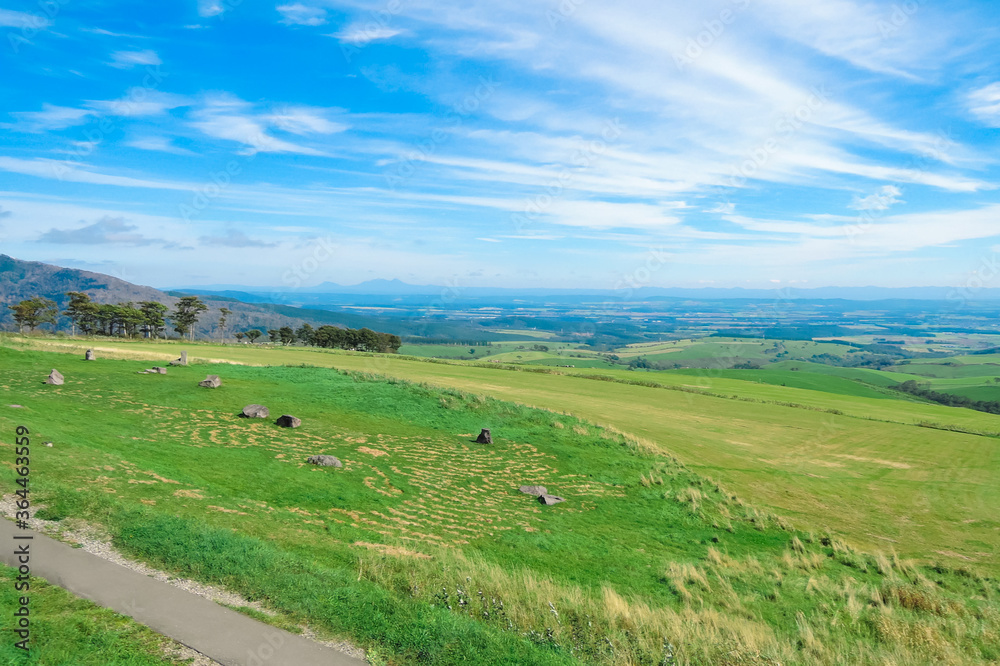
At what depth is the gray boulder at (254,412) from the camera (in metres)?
25.7

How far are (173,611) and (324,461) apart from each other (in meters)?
12.5

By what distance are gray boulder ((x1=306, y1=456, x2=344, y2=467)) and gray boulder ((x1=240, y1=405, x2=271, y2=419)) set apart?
680cm

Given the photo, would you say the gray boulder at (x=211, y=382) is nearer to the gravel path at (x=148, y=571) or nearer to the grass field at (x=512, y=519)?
the grass field at (x=512, y=519)

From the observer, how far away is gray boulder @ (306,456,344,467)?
20.9 m

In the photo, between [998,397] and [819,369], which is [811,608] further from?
[819,369]

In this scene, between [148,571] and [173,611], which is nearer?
[173,611]

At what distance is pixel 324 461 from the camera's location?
825 inches

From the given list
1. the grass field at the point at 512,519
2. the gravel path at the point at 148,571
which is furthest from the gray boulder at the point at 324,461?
the gravel path at the point at 148,571

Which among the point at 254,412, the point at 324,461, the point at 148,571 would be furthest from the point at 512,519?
the point at 254,412

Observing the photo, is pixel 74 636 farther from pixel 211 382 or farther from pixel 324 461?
pixel 211 382

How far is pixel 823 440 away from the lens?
42.6 m

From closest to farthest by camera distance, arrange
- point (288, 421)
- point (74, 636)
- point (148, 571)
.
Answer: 1. point (74, 636)
2. point (148, 571)
3. point (288, 421)

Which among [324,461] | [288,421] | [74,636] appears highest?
[74,636]

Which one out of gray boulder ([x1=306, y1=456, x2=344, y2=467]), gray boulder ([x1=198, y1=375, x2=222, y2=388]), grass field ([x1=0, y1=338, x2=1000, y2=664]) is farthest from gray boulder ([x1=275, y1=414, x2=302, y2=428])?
gray boulder ([x1=198, y1=375, x2=222, y2=388])
